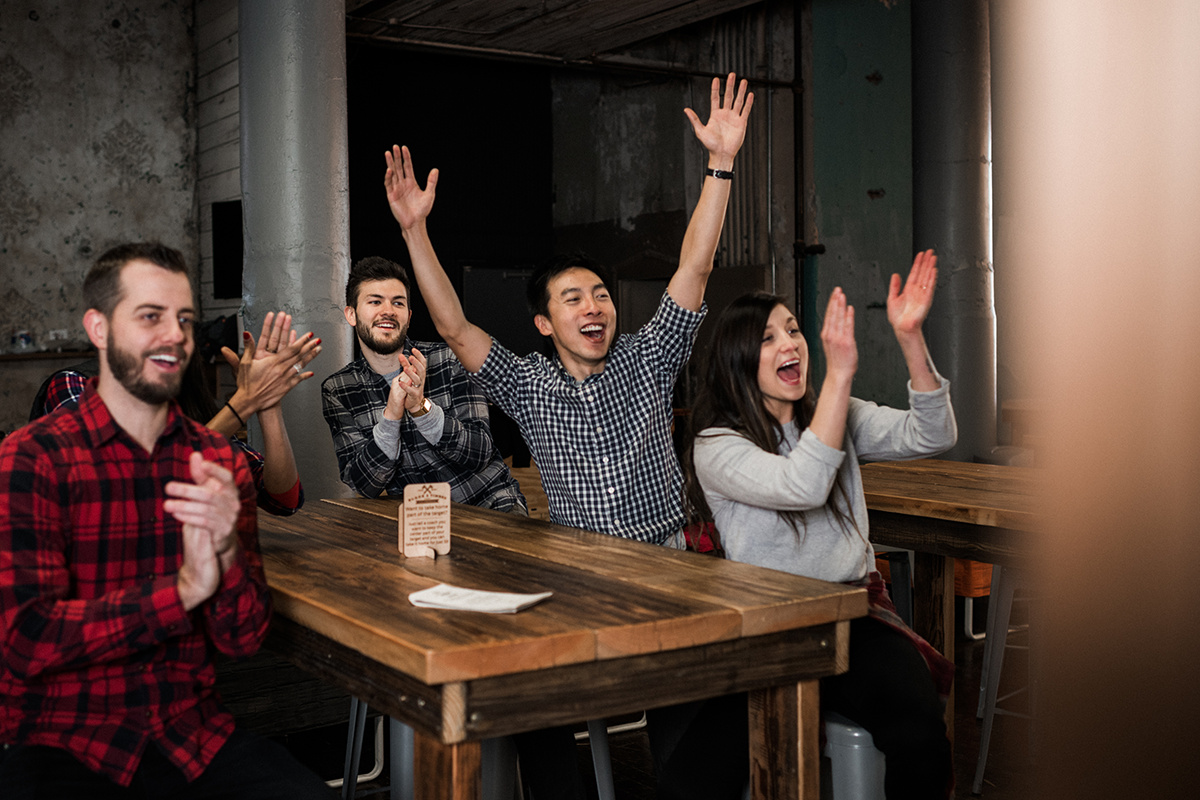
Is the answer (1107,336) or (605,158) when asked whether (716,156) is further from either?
(605,158)

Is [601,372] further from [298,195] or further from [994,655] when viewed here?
[298,195]

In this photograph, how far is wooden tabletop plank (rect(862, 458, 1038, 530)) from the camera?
9.33 ft

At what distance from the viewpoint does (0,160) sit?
25.0 ft

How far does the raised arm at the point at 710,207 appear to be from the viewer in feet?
8.93

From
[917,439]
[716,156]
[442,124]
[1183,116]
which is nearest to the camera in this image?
[1183,116]

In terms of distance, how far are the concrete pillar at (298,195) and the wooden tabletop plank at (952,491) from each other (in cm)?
223

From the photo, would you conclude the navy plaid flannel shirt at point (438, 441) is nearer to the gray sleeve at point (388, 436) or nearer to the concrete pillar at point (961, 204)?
the gray sleeve at point (388, 436)

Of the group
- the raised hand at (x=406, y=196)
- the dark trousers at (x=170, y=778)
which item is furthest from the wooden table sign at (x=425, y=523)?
the raised hand at (x=406, y=196)

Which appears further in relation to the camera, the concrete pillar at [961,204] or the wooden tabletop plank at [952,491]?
the concrete pillar at [961,204]

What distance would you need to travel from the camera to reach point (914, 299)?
224 cm

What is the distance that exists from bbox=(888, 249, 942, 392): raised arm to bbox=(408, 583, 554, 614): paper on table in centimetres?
95

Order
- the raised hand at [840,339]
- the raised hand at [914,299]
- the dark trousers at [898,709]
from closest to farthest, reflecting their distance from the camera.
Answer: the dark trousers at [898,709], the raised hand at [840,339], the raised hand at [914,299]

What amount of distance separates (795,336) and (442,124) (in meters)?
8.17

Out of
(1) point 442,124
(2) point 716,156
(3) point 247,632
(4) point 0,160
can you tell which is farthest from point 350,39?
(3) point 247,632
